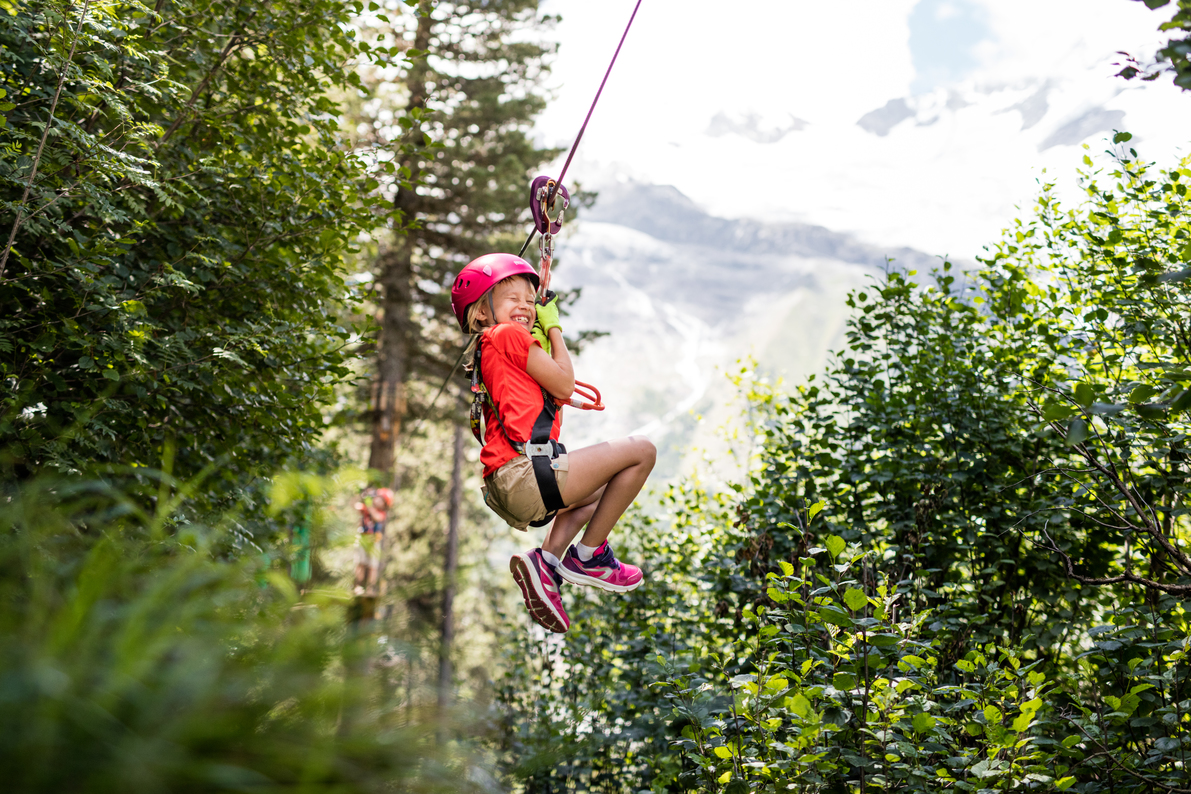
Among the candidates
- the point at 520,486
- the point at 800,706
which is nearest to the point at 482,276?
the point at 520,486

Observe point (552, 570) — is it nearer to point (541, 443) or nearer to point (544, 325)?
point (541, 443)

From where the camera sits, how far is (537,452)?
3.21 metres

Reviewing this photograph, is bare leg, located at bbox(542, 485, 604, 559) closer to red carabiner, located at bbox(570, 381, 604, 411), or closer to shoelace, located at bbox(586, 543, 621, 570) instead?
shoelace, located at bbox(586, 543, 621, 570)

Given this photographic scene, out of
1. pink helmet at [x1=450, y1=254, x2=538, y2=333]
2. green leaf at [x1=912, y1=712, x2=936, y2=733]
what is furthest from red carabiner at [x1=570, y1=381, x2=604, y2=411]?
green leaf at [x1=912, y1=712, x2=936, y2=733]

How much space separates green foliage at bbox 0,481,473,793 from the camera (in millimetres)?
779

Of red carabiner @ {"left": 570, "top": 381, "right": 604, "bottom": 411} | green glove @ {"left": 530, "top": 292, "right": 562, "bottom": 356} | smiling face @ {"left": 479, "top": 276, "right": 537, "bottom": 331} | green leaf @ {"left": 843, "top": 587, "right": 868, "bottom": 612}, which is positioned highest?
smiling face @ {"left": 479, "top": 276, "right": 537, "bottom": 331}

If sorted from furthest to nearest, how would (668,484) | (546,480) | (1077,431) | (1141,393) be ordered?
(668,484) → (546,480) → (1141,393) → (1077,431)

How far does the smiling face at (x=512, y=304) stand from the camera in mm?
3430

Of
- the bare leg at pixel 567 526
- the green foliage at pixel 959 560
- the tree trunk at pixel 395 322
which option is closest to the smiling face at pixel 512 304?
the bare leg at pixel 567 526

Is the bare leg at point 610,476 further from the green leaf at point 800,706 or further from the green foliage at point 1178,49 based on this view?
the green foliage at point 1178,49

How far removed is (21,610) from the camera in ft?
3.26

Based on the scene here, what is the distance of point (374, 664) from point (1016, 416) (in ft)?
14.0

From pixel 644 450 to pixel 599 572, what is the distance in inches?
24.7

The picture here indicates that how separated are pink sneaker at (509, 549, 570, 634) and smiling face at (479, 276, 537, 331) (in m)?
1.11
